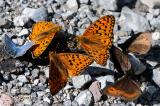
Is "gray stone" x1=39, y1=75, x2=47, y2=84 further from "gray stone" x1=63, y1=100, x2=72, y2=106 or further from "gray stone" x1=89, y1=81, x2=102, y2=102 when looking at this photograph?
"gray stone" x1=89, y1=81, x2=102, y2=102

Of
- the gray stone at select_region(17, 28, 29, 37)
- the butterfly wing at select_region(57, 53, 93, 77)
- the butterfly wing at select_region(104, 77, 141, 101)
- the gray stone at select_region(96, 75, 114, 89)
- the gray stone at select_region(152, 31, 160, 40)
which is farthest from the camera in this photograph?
the gray stone at select_region(152, 31, 160, 40)

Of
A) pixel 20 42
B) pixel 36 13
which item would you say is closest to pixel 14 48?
pixel 20 42

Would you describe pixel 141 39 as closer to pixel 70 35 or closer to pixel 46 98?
pixel 70 35

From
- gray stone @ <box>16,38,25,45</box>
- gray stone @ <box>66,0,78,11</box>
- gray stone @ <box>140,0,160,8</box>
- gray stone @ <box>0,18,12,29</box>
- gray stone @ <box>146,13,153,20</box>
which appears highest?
gray stone @ <box>0,18,12,29</box>

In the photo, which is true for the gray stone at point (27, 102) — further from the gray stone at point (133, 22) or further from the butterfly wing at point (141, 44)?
the gray stone at point (133, 22)

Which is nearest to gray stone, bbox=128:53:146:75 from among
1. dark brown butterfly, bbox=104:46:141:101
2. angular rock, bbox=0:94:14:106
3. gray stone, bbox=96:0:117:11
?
dark brown butterfly, bbox=104:46:141:101

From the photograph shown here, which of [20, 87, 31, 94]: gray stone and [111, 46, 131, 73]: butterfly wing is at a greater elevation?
[111, 46, 131, 73]: butterfly wing

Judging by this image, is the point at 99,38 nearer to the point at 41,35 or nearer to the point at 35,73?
the point at 41,35
